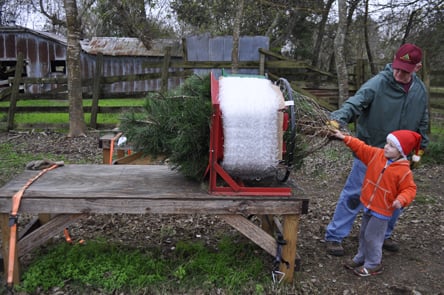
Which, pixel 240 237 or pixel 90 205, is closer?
pixel 90 205

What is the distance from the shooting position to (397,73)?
3363 millimetres

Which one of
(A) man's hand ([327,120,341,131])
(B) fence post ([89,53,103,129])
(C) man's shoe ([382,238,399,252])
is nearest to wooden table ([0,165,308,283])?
(A) man's hand ([327,120,341,131])

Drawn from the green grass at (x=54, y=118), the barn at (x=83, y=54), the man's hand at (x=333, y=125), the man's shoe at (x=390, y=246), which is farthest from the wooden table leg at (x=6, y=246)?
the barn at (x=83, y=54)

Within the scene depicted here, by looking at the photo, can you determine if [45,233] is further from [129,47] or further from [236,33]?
[129,47]

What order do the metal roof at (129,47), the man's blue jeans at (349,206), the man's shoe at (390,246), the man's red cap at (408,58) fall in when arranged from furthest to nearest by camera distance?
the metal roof at (129,47) < the man's shoe at (390,246) < the man's blue jeans at (349,206) < the man's red cap at (408,58)

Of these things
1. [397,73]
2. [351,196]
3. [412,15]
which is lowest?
[351,196]

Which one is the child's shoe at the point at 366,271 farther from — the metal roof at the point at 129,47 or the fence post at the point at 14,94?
the metal roof at the point at 129,47

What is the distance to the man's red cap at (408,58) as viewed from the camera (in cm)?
316

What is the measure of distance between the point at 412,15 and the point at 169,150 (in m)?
10.4

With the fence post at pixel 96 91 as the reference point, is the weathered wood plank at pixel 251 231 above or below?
below

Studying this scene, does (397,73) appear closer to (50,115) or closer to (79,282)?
(79,282)

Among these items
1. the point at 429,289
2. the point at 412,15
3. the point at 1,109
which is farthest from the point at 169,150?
the point at 412,15

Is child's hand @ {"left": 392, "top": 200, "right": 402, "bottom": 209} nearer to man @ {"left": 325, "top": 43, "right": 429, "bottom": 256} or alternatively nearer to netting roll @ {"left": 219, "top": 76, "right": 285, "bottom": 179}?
man @ {"left": 325, "top": 43, "right": 429, "bottom": 256}

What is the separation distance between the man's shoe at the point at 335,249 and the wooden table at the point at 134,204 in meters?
0.74
